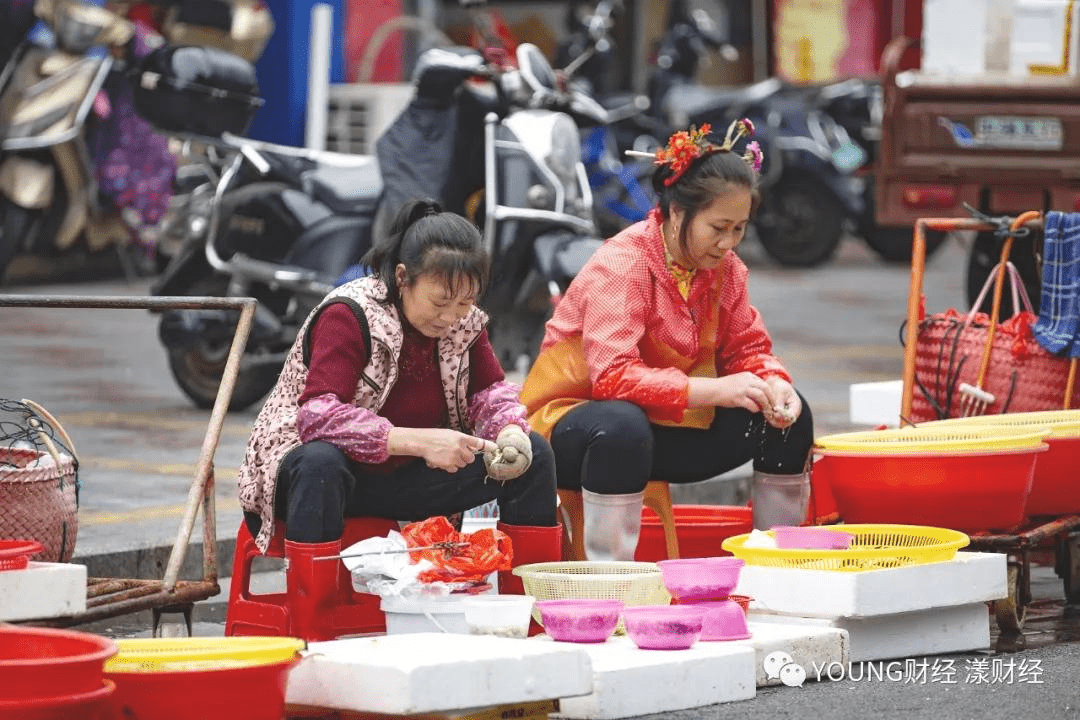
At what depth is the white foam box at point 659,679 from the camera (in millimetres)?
4133

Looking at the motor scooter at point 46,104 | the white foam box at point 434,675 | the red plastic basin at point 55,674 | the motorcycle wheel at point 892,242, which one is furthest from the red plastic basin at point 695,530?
the motorcycle wheel at point 892,242

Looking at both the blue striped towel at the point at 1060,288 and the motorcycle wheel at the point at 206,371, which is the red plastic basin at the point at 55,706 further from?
Answer: the motorcycle wheel at the point at 206,371

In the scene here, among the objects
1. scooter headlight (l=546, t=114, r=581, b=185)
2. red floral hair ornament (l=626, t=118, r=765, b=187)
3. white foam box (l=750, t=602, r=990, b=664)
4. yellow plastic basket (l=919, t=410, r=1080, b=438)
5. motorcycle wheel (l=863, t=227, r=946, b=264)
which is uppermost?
red floral hair ornament (l=626, t=118, r=765, b=187)

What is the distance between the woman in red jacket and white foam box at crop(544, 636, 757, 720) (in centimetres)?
72

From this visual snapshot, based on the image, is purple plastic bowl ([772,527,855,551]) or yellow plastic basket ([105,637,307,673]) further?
purple plastic bowl ([772,527,855,551])

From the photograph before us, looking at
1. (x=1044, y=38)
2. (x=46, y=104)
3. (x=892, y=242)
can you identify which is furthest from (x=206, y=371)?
(x=892, y=242)

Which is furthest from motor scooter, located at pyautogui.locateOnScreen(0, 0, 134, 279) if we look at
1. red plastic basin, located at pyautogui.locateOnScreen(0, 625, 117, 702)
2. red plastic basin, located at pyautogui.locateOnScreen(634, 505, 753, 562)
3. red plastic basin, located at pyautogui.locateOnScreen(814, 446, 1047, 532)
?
red plastic basin, located at pyautogui.locateOnScreen(0, 625, 117, 702)

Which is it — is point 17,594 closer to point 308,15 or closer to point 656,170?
point 656,170

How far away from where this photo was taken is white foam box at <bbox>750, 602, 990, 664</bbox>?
4.77 metres

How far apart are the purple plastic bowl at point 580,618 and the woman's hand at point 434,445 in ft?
1.18

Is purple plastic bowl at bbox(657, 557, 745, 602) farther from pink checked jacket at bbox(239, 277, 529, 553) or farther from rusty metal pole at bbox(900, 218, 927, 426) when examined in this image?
rusty metal pole at bbox(900, 218, 927, 426)

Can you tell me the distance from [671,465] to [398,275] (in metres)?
1.10

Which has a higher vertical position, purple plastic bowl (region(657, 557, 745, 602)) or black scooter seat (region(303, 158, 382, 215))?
black scooter seat (region(303, 158, 382, 215))

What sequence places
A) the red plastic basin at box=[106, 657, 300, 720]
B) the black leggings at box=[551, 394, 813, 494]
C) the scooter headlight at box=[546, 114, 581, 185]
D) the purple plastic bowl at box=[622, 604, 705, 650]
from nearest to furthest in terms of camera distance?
the red plastic basin at box=[106, 657, 300, 720], the purple plastic bowl at box=[622, 604, 705, 650], the black leggings at box=[551, 394, 813, 494], the scooter headlight at box=[546, 114, 581, 185]
